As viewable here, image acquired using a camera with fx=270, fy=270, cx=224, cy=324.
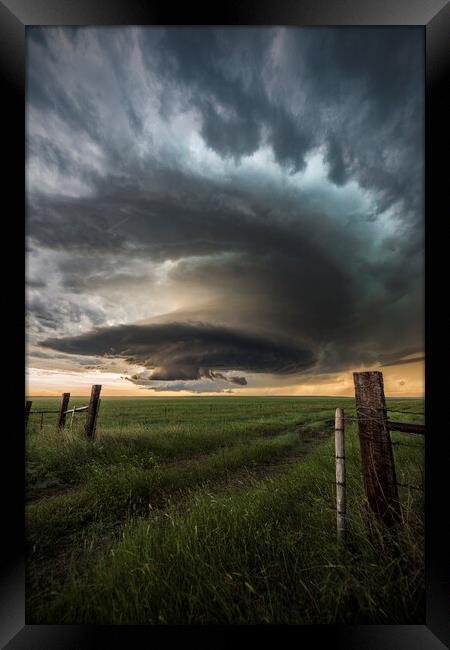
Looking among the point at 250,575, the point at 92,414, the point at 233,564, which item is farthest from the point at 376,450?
the point at 92,414

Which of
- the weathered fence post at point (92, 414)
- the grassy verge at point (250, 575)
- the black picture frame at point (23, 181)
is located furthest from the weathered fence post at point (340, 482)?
the weathered fence post at point (92, 414)

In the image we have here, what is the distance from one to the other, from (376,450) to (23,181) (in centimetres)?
413

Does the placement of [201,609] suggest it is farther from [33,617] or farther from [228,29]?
[228,29]

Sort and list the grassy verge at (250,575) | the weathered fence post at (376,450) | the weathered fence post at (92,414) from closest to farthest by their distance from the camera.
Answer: the grassy verge at (250,575) → the weathered fence post at (376,450) → the weathered fence post at (92,414)

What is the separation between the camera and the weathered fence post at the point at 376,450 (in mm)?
2371

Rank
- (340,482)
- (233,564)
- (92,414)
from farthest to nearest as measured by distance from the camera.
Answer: (92,414) < (340,482) < (233,564)

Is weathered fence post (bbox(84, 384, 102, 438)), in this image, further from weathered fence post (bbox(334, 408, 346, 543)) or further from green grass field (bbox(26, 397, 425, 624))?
weathered fence post (bbox(334, 408, 346, 543))

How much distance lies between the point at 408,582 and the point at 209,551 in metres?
1.66

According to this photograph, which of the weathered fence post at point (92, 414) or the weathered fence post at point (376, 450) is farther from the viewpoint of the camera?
the weathered fence post at point (92, 414)

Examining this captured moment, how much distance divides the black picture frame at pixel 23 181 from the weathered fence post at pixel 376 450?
0.32 m

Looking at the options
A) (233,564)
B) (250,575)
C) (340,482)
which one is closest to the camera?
(250,575)

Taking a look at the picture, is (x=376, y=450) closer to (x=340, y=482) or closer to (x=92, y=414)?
(x=340, y=482)

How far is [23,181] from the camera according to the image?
2.58 m

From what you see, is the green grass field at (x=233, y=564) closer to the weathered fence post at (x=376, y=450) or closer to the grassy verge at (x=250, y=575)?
the grassy verge at (x=250, y=575)
